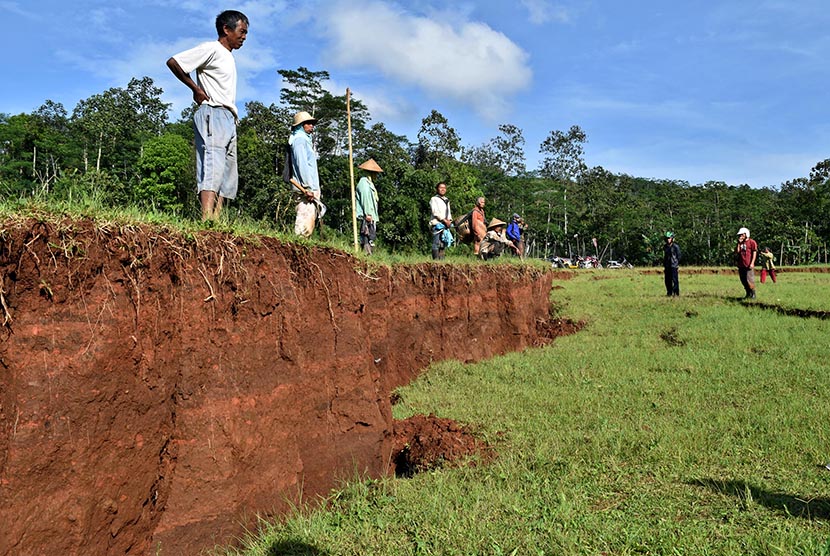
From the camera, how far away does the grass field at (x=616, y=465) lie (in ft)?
13.3

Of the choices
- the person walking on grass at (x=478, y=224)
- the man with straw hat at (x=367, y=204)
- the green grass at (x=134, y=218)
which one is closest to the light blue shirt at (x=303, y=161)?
the green grass at (x=134, y=218)

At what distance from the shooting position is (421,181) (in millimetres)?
29406

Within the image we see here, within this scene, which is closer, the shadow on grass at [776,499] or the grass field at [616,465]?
the grass field at [616,465]

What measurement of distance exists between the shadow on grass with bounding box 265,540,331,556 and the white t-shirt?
3.94 metres

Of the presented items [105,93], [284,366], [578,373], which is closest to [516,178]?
[105,93]

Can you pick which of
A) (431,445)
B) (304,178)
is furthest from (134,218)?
(431,445)

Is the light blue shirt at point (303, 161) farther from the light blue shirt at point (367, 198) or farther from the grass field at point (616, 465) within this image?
the grass field at point (616, 465)

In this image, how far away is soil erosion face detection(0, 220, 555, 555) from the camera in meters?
3.40

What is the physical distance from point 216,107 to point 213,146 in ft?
1.27

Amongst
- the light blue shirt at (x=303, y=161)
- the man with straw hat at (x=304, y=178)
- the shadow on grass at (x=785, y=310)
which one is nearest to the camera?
the man with straw hat at (x=304, y=178)

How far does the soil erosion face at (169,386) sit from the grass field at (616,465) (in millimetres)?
519

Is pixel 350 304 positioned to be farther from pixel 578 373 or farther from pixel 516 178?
pixel 516 178

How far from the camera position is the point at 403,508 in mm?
4715

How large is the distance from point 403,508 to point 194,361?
2110mm
